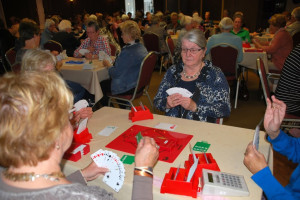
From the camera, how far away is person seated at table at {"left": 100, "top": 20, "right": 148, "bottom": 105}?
3109 millimetres

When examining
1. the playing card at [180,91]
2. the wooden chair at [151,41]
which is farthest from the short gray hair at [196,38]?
the wooden chair at [151,41]

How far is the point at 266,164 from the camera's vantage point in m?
1.09

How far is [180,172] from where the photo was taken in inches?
42.7

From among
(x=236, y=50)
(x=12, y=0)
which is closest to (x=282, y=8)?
(x=236, y=50)

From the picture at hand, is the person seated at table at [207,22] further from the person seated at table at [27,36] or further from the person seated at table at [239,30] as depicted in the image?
the person seated at table at [27,36]

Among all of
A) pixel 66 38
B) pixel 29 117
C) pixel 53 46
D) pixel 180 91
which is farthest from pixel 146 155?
pixel 66 38

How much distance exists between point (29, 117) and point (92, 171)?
519 mm

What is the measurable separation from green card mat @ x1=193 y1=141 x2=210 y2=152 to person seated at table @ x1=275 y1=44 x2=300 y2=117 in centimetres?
132

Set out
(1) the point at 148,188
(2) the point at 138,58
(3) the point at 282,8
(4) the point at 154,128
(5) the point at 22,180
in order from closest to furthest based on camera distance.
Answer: (5) the point at 22,180, (1) the point at 148,188, (4) the point at 154,128, (2) the point at 138,58, (3) the point at 282,8

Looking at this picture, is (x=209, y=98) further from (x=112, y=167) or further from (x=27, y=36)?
(x=27, y=36)

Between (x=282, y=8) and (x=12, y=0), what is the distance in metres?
11.8

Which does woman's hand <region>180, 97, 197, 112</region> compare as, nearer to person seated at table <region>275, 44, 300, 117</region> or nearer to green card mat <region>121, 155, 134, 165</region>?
green card mat <region>121, 155, 134, 165</region>

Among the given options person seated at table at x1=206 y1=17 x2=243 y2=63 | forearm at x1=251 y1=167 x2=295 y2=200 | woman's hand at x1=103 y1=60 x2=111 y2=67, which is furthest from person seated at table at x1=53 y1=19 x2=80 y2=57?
forearm at x1=251 y1=167 x2=295 y2=200

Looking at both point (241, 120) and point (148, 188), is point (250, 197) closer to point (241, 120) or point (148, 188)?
point (148, 188)
